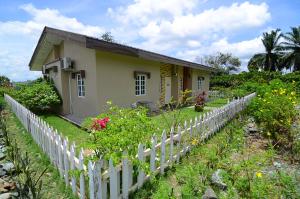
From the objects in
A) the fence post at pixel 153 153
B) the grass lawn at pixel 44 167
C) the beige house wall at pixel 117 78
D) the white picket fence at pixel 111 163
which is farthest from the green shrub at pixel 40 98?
the fence post at pixel 153 153

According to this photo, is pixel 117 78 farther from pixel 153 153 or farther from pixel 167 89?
pixel 153 153

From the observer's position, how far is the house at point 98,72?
28.2 feet

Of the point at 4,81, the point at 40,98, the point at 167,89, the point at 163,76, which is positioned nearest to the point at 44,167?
the point at 40,98

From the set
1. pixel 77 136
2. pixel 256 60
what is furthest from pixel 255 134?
pixel 256 60

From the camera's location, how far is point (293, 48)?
120 ft

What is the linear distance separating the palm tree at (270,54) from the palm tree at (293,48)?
4.55 ft

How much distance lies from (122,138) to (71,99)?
9375mm

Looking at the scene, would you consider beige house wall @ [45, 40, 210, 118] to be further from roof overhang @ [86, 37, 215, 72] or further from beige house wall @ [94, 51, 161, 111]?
roof overhang @ [86, 37, 215, 72]

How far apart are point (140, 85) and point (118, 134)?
8134 mm

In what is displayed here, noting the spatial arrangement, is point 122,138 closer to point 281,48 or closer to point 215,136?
point 215,136

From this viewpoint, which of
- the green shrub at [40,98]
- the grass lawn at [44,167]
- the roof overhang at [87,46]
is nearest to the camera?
the grass lawn at [44,167]

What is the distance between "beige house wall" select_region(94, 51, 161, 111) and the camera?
8.70 metres

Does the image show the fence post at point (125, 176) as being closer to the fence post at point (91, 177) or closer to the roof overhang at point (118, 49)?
the fence post at point (91, 177)

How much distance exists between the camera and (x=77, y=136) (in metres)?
6.80
